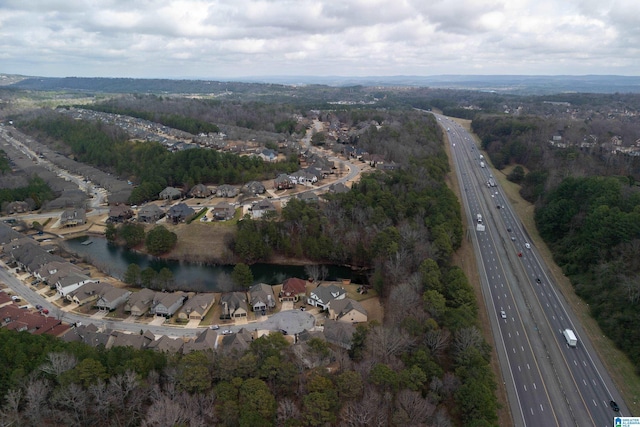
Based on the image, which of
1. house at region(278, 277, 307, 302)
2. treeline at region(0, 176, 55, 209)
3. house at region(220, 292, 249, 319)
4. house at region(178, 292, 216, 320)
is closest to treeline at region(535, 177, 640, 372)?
house at region(278, 277, 307, 302)

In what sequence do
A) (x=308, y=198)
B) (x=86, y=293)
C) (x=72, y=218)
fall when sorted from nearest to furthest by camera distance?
(x=86, y=293)
(x=308, y=198)
(x=72, y=218)

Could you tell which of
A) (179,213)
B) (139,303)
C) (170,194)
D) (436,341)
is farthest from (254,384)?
(170,194)

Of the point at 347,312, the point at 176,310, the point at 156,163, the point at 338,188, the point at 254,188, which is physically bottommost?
the point at 176,310

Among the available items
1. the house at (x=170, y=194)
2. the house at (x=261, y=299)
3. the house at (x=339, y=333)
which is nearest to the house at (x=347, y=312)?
the house at (x=339, y=333)

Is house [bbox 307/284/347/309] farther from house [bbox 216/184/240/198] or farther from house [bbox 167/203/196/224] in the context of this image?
house [bbox 216/184/240/198]

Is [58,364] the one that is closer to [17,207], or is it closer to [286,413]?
[286,413]

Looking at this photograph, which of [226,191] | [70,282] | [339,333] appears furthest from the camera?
[226,191]

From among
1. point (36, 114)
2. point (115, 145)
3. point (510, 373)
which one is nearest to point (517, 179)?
point (510, 373)
